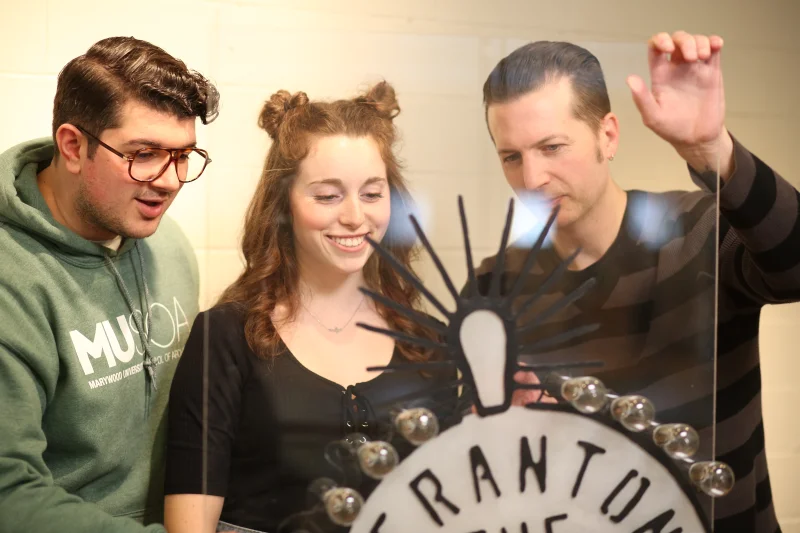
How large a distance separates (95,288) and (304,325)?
45 centimetres

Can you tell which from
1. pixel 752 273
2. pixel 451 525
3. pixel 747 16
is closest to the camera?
pixel 451 525

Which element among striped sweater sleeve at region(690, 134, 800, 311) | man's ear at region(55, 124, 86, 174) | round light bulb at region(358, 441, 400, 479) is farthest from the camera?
man's ear at region(55, 124, 86, 174)

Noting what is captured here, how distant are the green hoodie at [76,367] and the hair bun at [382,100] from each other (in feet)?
1.88

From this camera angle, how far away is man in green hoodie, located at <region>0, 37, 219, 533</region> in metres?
1.22

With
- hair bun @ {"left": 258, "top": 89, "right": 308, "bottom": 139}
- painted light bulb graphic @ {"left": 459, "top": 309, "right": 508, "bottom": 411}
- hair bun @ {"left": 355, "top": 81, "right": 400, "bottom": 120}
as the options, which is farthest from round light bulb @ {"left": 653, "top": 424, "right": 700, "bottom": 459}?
hair bun @ {"left": 258, "top": 89, "right": 308, "bottom": 139}

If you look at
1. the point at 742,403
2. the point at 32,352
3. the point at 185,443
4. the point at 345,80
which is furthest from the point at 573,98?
the point at 32,352

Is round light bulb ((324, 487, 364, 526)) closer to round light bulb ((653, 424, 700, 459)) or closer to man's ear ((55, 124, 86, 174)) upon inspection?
round light bulb ((653, 424, 700, 459))

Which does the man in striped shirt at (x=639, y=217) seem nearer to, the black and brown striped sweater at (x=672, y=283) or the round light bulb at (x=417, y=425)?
the black and brown striped sweater at (x=672, y=283)

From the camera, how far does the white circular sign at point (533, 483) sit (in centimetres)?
111

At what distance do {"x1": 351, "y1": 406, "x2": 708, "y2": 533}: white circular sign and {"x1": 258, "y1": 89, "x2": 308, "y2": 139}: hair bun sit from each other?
1.70ft

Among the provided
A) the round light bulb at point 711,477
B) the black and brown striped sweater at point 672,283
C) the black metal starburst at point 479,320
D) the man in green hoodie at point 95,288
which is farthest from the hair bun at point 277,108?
the round light bulb at point 711,477

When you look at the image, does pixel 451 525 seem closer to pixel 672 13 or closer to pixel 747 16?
pixel 672 13

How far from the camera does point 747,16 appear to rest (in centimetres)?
157

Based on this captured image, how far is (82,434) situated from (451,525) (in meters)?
0.64
